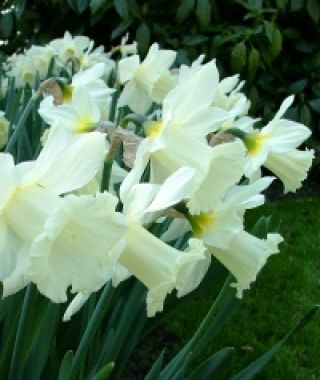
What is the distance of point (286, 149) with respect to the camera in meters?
1.13

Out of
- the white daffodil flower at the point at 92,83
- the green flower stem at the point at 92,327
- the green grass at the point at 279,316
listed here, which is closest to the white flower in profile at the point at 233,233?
the green flower stem at the point at 92,327

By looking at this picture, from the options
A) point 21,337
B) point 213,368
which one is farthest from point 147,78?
point 21,337

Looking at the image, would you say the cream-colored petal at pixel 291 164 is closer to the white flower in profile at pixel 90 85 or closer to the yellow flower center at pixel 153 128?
the yellow flower center at pixel 153 128

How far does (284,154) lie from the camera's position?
1.12 m

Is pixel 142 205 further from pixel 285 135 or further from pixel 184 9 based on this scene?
pixel 184 9

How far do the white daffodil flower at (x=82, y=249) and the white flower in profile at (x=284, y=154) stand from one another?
1.44ft

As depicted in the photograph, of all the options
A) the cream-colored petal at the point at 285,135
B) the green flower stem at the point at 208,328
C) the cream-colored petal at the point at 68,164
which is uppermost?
the cream-colored petal at the point at 68,164

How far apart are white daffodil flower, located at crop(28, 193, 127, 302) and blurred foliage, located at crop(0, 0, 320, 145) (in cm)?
352

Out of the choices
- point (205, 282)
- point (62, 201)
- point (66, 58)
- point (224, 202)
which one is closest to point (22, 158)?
point (205, 282)

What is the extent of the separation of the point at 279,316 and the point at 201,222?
209cm

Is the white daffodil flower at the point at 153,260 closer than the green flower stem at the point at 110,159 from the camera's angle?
Yes

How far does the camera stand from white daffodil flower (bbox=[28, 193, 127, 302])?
2.30ft

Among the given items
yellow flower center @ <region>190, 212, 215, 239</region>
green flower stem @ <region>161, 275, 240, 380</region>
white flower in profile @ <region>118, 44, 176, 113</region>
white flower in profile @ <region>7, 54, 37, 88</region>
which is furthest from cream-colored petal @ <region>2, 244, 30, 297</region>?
white flower in profile @ <region>7, 54, 37, 88</region>

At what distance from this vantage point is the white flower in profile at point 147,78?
68.6 inches
